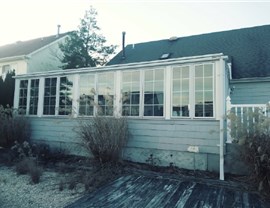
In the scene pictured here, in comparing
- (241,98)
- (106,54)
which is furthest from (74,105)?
(106,54)

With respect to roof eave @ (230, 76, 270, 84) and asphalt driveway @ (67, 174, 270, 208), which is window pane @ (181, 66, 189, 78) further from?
roof eave @ (230, 76, 270, 84)

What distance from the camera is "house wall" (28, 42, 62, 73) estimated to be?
1521 cm

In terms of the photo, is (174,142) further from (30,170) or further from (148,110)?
(30,170)

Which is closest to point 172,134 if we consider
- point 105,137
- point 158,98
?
point 158,98

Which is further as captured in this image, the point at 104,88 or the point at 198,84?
the point at 104,88

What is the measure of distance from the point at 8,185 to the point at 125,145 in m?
2.84

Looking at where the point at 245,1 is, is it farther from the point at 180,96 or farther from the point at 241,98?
the point at 180,96

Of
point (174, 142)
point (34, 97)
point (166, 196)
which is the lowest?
point (166, 196)

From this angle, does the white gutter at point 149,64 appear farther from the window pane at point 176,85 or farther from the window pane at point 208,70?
the window pane at point 176,85

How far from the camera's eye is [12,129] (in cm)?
744

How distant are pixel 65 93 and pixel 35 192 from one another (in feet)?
12.4

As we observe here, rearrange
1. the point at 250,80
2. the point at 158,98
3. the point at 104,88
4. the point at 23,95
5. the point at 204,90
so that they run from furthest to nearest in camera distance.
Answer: the point at 250,80, the point at 23,95, the point at 104,88, the point at 158,98, the point at 204,90

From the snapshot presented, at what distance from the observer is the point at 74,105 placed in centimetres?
731

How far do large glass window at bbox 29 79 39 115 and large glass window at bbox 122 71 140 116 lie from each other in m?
3.43
